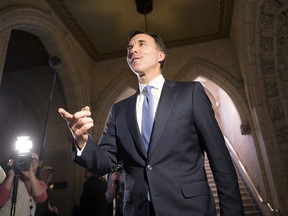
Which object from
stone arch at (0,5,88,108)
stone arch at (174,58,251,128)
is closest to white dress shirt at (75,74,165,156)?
stone arch at (0,5,88,108)

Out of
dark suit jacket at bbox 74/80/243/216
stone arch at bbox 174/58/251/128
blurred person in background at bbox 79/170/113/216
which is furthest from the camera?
stone arch at bbox 174/58/251/128

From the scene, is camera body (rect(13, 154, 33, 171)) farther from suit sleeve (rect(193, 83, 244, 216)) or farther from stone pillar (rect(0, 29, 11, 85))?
suit sleeve (rect(193, 83, 244, 216))

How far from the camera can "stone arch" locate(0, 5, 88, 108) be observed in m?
3.61

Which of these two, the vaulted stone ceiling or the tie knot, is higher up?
the vaulted stone ceiling

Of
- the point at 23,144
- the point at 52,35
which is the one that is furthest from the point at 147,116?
the point at 52,35

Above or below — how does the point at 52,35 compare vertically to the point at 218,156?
above

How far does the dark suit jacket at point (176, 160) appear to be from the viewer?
98cm

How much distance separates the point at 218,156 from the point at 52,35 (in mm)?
4561

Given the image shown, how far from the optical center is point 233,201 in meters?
0.98

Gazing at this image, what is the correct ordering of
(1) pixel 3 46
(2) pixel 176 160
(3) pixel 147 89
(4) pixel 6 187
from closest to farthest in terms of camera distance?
(2) pixel 176 160 < (3) pixel 147 89 < (4) pixel 6 187 < (1) pixel 3 46

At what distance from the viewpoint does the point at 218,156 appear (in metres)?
1.09

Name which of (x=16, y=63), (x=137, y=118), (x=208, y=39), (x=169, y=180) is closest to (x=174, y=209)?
(x=169, y=180)

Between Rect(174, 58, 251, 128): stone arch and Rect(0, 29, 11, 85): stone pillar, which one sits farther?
Rect(174, 58, 251, 128): stone arch

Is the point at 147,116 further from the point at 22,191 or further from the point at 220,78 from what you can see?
the point at 220,78
